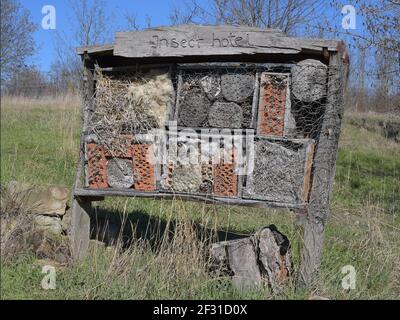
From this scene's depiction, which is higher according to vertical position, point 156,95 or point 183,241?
point 156,95

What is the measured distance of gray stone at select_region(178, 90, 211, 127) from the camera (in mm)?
5020

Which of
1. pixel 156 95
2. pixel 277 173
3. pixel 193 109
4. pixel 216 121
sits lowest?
pixel 277 173

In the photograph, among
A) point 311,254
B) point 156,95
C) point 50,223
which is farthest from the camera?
point 50,223

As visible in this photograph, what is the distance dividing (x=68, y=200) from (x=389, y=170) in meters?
7.82

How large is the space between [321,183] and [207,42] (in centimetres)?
170

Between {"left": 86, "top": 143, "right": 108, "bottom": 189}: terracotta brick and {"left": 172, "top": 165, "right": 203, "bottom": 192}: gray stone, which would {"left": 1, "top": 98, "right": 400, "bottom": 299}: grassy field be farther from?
{"left": 86, "top": 143, "right": 108, "bottom": 189}: terracotta brick

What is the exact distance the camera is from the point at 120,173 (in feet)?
17.0

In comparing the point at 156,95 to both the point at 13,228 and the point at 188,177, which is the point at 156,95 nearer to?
the point at 188,177

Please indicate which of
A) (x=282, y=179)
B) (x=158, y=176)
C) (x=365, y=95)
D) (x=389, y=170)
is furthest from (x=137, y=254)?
(x=365, y=95)

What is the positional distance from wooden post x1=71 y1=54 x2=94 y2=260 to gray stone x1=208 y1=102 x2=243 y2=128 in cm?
139

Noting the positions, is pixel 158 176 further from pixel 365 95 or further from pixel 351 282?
pixel 365 95

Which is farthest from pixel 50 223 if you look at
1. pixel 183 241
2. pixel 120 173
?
pixel 183 241

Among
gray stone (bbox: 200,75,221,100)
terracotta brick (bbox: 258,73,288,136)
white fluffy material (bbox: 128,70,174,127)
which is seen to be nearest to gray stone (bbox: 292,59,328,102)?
terracotta brick (bbox: 258,73,288,136)

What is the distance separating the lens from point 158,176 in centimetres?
503
